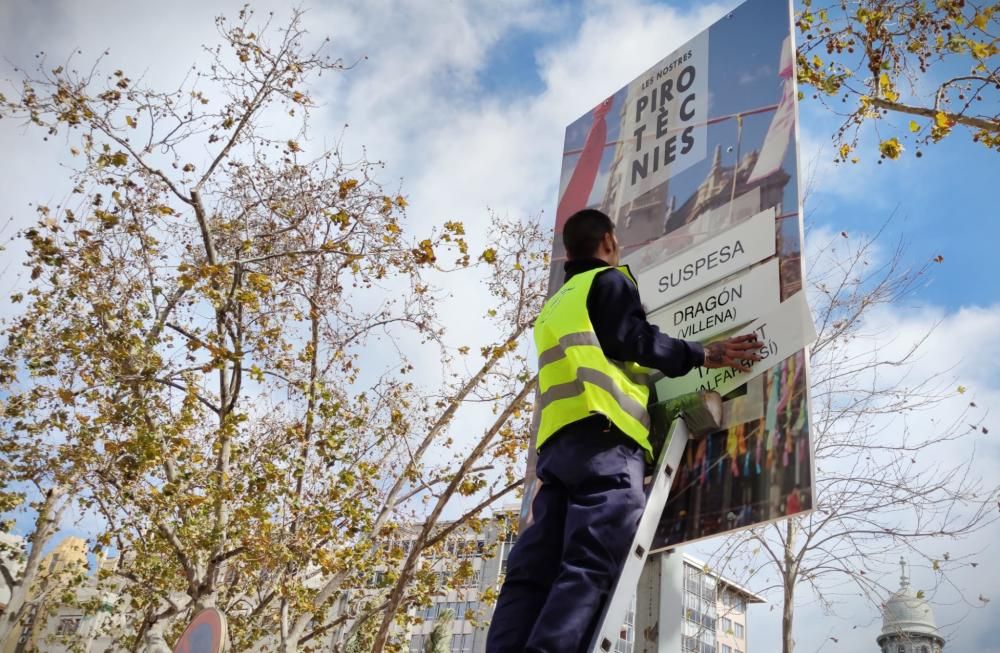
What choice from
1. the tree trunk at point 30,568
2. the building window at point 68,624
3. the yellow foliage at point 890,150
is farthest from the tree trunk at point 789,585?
the building window at point 68,624

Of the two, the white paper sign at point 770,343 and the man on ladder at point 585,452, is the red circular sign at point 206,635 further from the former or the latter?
the white paper sign at point 770,343

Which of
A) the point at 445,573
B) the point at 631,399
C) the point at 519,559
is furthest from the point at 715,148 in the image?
the point at 445,573

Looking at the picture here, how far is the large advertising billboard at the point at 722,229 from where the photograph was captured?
9.79 ft

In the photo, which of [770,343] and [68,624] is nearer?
[770,343]

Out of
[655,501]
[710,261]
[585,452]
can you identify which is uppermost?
[710,261]

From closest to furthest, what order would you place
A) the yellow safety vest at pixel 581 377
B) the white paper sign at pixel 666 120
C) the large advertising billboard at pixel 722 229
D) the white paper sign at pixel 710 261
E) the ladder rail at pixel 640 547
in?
1. the ladder rail at pixel 640 547
2. the yellow safety vest at pixel 581 377
3. the large advertising billboard at pixel 722 229
4. the white paper sign at pixel 710 261
5. the white paper sign at pixel 666 120

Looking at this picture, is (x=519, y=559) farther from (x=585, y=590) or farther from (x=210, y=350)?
(x=210, y=350)

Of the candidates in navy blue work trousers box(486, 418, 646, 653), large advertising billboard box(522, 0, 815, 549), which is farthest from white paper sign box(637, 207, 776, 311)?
navy blue work trousers box(486, 418, 646, 653)

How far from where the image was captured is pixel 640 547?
260 cm

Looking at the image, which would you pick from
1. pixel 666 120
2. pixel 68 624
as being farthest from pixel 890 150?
→ pixel 68 624

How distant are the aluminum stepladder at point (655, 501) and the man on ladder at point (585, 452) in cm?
4

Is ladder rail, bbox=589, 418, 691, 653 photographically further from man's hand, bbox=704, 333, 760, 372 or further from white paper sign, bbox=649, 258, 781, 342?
white paper sign, bbox=649, 258, 781, 342

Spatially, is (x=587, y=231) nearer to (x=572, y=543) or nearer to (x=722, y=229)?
(x=722, y=229)

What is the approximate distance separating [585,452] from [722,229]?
132cm
